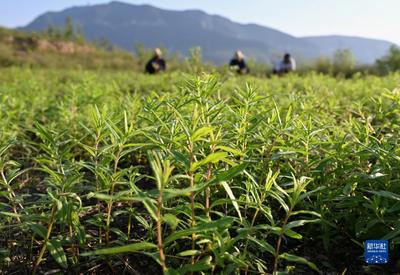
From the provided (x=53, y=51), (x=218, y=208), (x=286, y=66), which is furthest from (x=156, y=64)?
(x=53, y=51)

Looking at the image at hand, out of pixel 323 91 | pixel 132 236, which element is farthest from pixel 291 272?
pixel 323 91

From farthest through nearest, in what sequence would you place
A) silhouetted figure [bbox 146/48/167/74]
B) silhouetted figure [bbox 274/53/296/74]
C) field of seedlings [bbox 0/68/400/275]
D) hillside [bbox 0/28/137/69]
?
hillside [bbox 0/28/137/69]
silhouetted figure [bbox 274/53/296/74]
silhouetted figure [bbox 146/48/167/74]
field of seedlings [bbox 0/68/400/275]

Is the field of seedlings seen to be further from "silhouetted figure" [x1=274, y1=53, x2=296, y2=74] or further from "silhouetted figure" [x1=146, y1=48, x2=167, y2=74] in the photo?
"silhouetted figure" [x1=274, y1=53, x2=296, y2=74]

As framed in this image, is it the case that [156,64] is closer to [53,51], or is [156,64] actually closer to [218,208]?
[218,208]

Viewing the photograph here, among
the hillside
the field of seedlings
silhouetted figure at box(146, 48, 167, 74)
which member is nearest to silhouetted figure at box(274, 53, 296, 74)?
silhouetted figure at box(146, 48, 167, 74)

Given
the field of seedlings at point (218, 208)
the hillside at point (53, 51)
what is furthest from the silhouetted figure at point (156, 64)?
the hillside at point (53, 51)

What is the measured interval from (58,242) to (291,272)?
101 centimetres

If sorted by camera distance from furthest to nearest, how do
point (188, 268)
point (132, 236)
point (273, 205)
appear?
point (273, 205), point (132, 236), point (188, 268)

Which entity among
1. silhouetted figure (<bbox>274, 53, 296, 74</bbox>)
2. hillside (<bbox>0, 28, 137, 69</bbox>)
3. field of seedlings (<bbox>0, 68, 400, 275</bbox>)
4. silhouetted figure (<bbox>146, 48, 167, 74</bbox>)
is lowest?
field of seedlings (<bbox>0, 68, 400, 275</bbox>)

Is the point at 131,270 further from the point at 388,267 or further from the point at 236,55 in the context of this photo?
the point at 236,55

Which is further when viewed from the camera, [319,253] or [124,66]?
[124,66]

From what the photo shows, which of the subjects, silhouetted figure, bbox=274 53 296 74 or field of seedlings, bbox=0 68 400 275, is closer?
field of seedlings, bbox=0 68 400 275

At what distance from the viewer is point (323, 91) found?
4641mm

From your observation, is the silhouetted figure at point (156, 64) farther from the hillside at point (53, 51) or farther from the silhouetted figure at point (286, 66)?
the hillside at point (53, 51)
